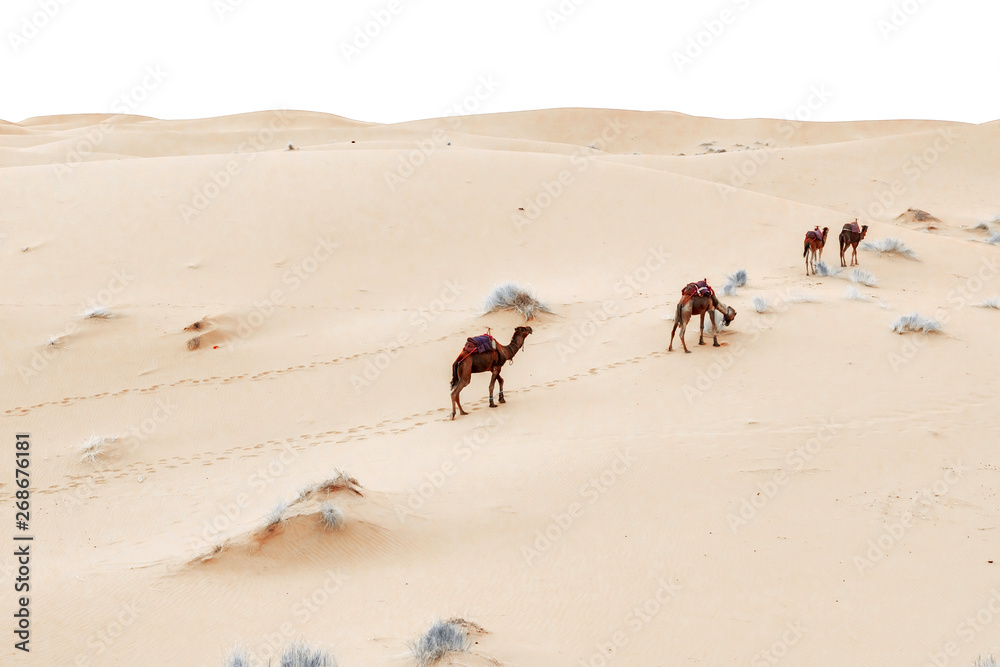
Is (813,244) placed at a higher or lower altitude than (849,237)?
lower

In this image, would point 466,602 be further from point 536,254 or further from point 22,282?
point 22,282

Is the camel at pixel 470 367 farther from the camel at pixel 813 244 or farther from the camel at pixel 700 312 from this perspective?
the camel at pixel 813 244

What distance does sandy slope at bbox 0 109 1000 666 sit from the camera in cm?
622

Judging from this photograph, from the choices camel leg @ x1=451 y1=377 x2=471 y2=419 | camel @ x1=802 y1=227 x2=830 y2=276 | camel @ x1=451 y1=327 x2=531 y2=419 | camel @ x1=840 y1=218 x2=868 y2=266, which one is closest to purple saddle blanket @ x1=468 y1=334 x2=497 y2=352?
camel @ x1=451 y1=327 x2=531 y2=419

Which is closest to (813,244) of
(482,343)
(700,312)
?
(700,312)

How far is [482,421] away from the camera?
424 inches

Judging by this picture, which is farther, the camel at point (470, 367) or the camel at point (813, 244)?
the camel at point (813, 244)

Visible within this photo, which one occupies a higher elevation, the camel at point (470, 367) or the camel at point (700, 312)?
the camel at point (700, 312)

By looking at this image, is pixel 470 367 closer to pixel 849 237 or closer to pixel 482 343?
pixel 482 343

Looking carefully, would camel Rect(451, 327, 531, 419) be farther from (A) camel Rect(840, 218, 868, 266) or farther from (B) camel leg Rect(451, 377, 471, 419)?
(A) camel Rect(840, 218, 868, 266)

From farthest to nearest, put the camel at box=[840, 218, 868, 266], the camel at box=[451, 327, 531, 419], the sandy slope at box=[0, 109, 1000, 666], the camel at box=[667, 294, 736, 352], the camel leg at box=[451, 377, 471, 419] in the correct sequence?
the camel at box=[840, 218, 868, 266] < the camel at box=[667, 294, 736, 352] < the camel leg at box=[451, 377, 471, 419] < the camel at box=[451, 327, 531, 419] < the sandy slope at box=[0, 109, 1000, 666]

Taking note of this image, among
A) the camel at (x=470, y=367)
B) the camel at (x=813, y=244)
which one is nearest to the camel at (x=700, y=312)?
the camel at (x=470, y=367)

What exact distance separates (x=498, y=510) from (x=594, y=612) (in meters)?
2.00

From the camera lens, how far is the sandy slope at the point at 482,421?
20.4 ft
